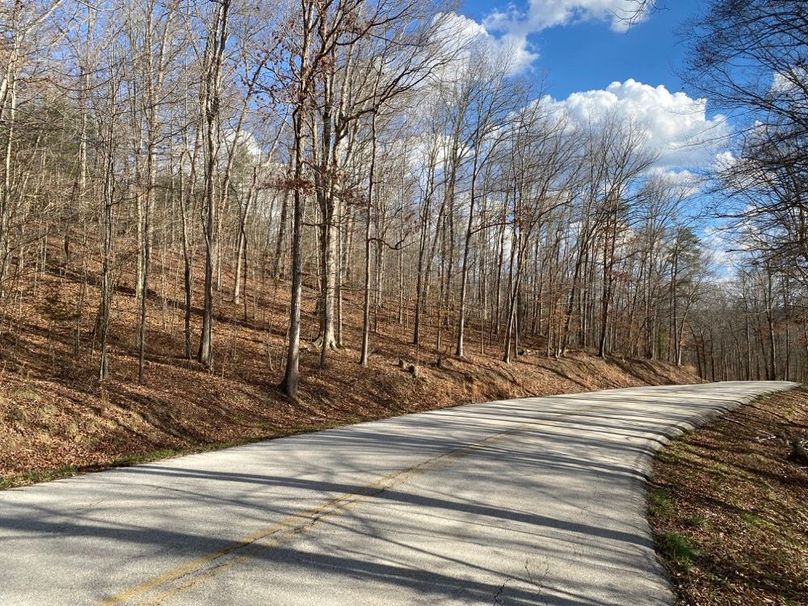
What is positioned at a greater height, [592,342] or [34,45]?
[34,45]

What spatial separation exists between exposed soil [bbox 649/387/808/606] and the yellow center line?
3087 millimetres

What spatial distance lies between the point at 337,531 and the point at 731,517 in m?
5.55

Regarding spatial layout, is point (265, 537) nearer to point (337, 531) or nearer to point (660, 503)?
point (337, 531)

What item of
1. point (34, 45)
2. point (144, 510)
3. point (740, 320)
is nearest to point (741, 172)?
point (144, 510)

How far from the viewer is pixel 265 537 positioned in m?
4.43

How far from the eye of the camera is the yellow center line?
343cm

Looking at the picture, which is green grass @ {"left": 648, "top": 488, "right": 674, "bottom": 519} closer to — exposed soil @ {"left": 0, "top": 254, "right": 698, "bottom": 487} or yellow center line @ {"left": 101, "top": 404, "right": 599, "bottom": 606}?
yellow center line @ {"left": 101, "top": 404, "right": 599, "bottom": 606}

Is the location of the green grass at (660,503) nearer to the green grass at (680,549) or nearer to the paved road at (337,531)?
the paved road at (337,531)

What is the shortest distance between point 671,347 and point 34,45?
2346 inches

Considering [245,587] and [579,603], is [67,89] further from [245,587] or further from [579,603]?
[579,603]

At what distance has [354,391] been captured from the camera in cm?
1541

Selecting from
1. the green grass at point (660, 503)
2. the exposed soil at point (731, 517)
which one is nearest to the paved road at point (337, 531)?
the green grass at point (660, 503)

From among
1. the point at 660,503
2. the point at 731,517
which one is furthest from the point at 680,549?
the point at 731,517

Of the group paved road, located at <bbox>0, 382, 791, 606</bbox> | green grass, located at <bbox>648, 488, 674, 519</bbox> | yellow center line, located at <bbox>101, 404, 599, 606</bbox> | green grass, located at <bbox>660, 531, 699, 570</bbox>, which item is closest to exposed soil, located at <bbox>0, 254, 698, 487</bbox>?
paved road, located at <bbox>0, 382, 791, 606</bbox>
